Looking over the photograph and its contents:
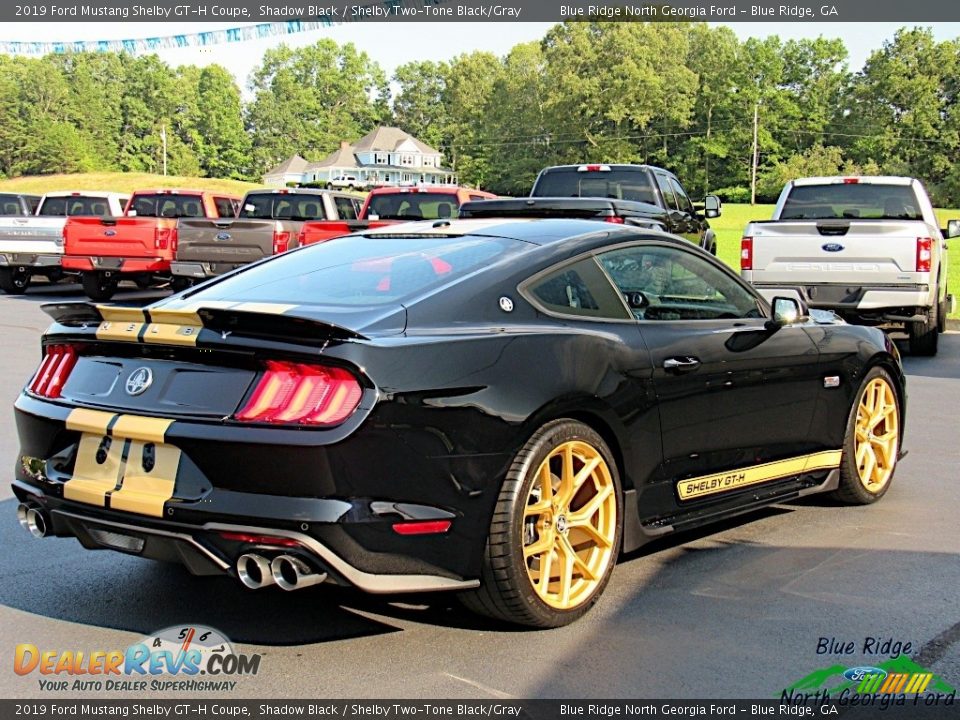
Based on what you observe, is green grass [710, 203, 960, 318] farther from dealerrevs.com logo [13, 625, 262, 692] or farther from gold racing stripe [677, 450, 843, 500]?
dealerrevs.com logo [13, 625, 262, 692]

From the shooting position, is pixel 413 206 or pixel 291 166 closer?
pixel 413 206

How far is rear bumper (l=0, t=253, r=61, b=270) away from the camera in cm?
A: 2112

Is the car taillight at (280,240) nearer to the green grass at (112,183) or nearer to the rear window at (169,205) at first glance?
→ the rear window at (169,205)

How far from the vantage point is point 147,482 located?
3992 mm

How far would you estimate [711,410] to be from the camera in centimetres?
518

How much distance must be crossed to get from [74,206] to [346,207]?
21.3 ft

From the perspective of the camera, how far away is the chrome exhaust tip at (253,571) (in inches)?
148

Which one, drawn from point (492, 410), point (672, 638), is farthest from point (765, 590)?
point (492, 410)

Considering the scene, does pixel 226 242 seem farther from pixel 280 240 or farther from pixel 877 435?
pixel 877 435

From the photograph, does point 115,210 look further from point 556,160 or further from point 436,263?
point 556,160

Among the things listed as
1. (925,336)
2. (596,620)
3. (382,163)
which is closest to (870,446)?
(596,620)

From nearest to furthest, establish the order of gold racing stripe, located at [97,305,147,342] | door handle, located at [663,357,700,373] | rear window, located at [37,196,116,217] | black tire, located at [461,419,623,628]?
black tire, located at [461,419,623,628] → gold racing stripe, located at [97,305,147,342] → door handle, located at [663,357,700,373] → rear window, located at [37,196,116,217]

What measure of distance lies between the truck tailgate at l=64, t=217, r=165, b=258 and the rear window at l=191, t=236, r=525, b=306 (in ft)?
47.1

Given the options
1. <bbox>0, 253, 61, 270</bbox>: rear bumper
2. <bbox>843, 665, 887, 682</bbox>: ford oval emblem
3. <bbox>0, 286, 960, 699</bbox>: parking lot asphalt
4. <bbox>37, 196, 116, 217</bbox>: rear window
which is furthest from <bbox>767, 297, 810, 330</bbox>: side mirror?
<bbox>37, 196, 116, 217</bbox>: rear window
